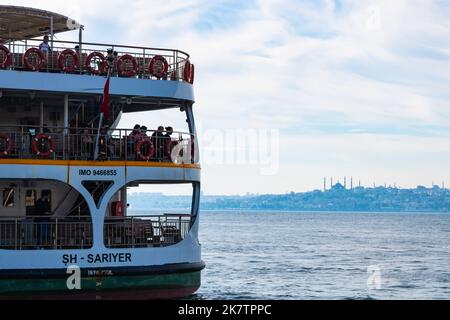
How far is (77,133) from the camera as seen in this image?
989 inches

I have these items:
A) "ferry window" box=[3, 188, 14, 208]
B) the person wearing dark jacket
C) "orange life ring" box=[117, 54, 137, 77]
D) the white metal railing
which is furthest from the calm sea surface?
"orange life ring" box=[117, 54, 137, 77]

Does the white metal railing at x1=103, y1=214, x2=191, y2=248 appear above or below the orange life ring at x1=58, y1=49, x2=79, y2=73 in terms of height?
below

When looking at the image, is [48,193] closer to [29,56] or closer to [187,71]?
[29,56]

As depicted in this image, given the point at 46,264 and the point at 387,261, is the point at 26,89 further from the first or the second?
the point at 387,261

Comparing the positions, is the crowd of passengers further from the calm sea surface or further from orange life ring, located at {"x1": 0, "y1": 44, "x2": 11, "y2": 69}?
the calm sea surface

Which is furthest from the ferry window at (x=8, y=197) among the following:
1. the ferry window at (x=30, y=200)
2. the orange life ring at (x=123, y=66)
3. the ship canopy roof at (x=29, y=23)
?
the ship canopy roof at (x=29, y=23)

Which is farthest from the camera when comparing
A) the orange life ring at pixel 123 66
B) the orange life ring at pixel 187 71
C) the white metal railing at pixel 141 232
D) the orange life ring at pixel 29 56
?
the orange life ring at pixel 187 71

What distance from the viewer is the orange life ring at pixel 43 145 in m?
23.8

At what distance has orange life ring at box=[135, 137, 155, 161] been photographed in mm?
24844

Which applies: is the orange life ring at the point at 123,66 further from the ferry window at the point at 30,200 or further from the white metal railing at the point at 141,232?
the ferry window at the point at 30,200

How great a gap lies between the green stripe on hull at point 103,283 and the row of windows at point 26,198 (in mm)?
3028

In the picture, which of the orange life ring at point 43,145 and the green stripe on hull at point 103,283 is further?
the orange life ring at point 43,145

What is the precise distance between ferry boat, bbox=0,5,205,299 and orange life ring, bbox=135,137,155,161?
30 millimetres

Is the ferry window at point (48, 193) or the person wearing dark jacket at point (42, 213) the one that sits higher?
the ferry window at point (48, 193)
